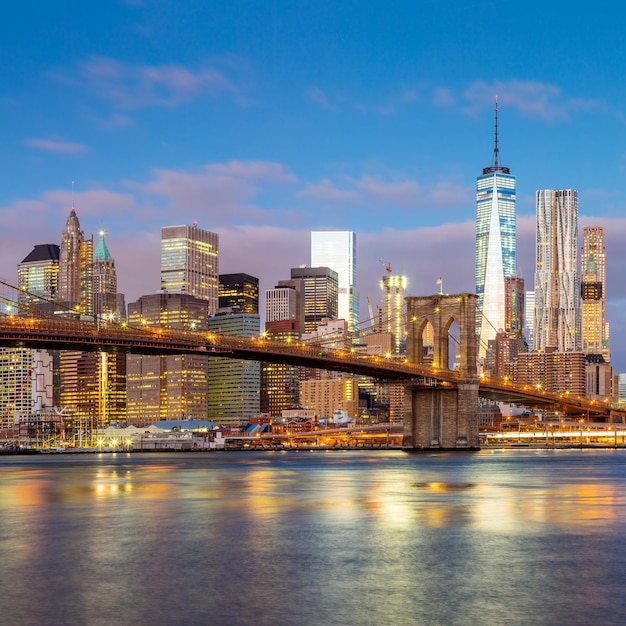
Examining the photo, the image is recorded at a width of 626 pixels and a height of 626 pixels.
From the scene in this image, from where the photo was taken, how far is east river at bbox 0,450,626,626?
603 inches

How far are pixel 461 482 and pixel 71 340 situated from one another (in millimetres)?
32559

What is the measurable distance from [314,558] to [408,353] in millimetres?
78513

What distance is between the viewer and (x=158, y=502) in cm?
3350

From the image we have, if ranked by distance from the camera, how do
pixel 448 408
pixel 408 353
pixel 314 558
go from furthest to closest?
pixel 408 353, pixel 448 408, pixel 314 558

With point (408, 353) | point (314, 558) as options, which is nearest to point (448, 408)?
point (408, 353)

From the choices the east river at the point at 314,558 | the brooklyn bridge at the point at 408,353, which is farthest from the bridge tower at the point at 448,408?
the east river at the point at 314,558

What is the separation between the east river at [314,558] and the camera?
15305 mm

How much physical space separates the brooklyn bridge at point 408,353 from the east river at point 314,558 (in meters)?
31.5

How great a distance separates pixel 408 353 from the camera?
9850cm

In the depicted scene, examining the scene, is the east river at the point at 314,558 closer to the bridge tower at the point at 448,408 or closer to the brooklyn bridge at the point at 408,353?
the brooklyn bridge at the point at 408,353

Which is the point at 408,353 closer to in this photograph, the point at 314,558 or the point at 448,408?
the point at 448,408

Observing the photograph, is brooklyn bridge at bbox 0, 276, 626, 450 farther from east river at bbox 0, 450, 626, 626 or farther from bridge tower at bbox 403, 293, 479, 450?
east river at bbox 0, 450, 626, 626

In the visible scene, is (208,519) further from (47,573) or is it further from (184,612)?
(184,612)

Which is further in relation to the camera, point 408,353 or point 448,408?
point 408,353
